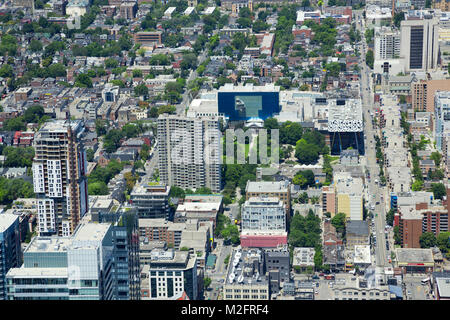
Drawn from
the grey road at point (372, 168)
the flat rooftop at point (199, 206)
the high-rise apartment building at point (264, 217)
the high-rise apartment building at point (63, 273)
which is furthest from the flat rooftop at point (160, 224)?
the high-rise apartment building at point (63, 273)

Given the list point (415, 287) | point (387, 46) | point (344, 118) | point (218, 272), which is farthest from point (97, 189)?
point (387, 46)

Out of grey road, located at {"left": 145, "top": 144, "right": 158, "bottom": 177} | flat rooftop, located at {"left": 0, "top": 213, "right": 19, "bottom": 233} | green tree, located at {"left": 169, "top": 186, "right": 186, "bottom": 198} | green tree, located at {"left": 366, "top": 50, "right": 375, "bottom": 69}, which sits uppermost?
green tree, located at {"left": 366, "top": 50, "right": 375, "bottom": 69}

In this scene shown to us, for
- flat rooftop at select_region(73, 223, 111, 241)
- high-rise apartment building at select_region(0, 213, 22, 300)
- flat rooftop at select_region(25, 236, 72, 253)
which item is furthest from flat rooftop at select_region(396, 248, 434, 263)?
flat rooftop at select_region(25, 236, 72, 253)

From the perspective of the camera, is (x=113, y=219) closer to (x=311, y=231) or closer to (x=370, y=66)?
(x=311, y=231)

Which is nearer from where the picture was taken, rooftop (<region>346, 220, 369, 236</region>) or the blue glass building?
rooftop (<region>346, 220, 369, 236</region>)

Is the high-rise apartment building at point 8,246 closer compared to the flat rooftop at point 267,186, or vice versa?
the high-rise apartment building at point 8,246

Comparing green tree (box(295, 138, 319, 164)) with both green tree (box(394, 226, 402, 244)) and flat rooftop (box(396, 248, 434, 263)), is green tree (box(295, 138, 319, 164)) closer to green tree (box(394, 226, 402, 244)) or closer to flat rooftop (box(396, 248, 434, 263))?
green tree (box(394, 226, 402, 244))

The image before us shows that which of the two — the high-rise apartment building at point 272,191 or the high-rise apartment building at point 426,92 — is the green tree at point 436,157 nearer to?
the high-rise apartment building at point 426,92
